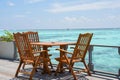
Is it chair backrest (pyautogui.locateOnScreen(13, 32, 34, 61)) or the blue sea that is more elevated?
chair backrest (pyautogui.locateOnScreen(13, 32, 34, 61))

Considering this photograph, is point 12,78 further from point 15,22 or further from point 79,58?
point 15,22

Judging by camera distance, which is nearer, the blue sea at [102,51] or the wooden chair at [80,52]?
the wooden chair at [80,52]

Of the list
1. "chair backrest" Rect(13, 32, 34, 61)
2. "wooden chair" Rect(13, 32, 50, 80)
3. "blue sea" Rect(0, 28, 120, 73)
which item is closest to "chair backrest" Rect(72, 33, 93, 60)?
"blue sea" Rect(0, 28, 120, 73)

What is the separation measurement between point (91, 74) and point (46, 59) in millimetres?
1185

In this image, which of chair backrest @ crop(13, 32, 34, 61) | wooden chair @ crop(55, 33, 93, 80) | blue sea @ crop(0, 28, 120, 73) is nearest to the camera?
wooden chair @ crop(55, 33, 93, 80)

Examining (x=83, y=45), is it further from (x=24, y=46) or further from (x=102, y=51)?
(x=102, y=51)

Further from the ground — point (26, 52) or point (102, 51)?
point (26, 52)

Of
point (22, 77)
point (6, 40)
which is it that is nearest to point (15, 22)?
point (6, 40)

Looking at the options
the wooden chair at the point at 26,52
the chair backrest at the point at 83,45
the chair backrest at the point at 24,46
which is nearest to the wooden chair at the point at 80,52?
the chair backrest at the point at 83,45

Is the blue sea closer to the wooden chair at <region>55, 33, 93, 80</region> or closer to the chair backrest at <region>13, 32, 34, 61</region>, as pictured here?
the wooden chair at <region>55, 33, 93, 80</region>

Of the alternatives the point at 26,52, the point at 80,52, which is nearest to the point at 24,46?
the point at 26,52

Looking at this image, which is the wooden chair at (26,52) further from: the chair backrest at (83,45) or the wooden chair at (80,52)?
the chair backrest at (83,45)

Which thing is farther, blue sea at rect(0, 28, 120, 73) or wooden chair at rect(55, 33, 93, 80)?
blue sea at rect(0, 28, 120, 73)

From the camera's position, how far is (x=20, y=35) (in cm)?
626
